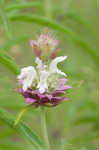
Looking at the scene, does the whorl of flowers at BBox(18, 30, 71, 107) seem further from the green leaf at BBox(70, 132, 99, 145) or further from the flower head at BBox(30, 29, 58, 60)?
the green leaf at BBox(70, 132, 99, 145)

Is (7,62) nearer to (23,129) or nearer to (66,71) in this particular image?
(23,129)

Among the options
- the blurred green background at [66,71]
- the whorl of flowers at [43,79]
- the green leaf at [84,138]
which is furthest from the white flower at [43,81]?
Answer: the green leaf at [84,138]

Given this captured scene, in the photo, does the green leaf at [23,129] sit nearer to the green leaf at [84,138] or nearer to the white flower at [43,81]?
the white flower at [43,81]

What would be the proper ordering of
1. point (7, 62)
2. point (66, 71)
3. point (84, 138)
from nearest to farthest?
1. point (7, 62)
2. point (84, 138)
3. point (66, 71)

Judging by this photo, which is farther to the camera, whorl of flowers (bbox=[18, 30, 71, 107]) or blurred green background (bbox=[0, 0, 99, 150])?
blurred green background (bbox=[0, 0, 99, 150])

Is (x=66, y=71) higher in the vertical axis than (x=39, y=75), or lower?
lower

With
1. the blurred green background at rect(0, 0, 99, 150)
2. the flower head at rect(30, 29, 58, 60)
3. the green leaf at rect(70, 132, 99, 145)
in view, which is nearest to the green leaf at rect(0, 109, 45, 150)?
the flower head at rect(30, 29, 58, 60)

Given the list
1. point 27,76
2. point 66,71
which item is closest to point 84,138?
point 66,71
